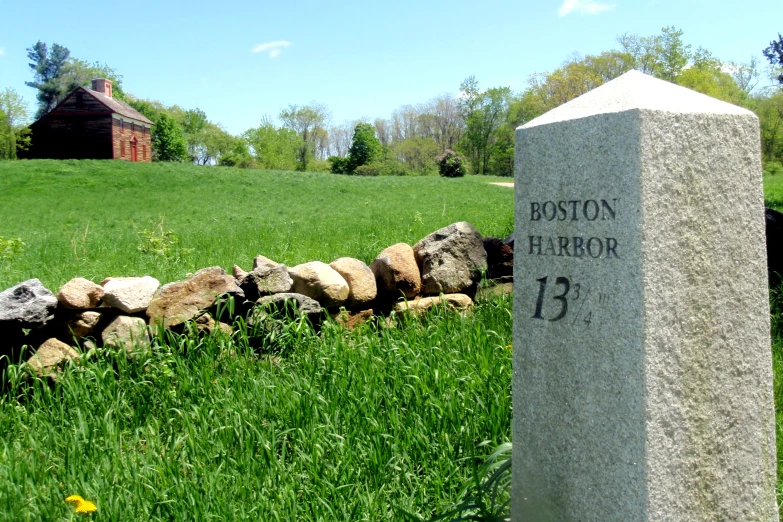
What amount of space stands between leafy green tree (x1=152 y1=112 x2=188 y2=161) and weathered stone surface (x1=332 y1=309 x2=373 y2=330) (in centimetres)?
6140

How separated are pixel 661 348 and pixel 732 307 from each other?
1.28ft

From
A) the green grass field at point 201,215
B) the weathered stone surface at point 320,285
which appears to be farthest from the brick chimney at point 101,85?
the weathered stone surface at point 320,285

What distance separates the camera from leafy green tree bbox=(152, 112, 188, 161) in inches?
2525

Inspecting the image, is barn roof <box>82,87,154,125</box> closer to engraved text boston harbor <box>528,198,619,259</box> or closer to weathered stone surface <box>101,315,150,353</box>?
weathered stone surface <box>101,315,150,353</box>

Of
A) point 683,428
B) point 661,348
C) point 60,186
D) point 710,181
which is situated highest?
point 60,186

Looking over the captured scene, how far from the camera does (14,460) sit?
3393 millimetres

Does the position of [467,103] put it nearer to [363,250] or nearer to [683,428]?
[363,250]

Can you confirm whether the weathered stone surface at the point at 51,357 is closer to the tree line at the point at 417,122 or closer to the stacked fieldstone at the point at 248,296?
the stacked fieldstone at the point at 248,296

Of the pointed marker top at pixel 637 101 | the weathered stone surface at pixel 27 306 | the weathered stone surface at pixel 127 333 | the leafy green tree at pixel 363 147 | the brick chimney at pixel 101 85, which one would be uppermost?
the brick chimney at pixel 101 85

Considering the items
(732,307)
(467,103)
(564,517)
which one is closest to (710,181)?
(732,307)

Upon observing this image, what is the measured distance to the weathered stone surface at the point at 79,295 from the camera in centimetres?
471

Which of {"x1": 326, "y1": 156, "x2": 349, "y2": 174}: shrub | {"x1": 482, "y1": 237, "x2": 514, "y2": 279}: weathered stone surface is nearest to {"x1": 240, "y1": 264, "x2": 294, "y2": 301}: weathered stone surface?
{"x1": 482, "y1": 237, "x2": 514, "y2": 279}: weathered stone surface

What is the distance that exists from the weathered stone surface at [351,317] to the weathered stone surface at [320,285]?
111 mm

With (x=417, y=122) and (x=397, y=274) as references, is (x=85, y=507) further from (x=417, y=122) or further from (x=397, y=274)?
(x=417, y=122)
